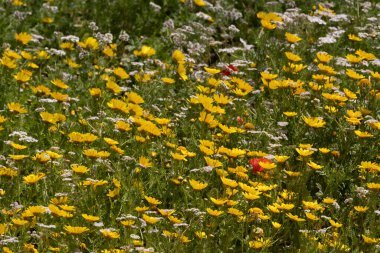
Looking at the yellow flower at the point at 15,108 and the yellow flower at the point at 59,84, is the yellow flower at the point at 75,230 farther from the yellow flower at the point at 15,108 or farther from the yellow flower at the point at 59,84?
the yellow flower at the point at 59,84

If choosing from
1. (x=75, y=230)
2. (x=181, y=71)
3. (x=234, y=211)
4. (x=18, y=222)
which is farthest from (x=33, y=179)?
(x=181, y=71)

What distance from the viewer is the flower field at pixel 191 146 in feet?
12.9

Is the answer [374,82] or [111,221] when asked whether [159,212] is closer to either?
[111,221]

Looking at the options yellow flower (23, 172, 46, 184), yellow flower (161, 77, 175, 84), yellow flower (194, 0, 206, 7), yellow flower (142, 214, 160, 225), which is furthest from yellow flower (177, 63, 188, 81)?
yellow flower (142, 214, 160, 225)

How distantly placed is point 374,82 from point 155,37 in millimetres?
2065

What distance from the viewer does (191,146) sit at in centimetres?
485

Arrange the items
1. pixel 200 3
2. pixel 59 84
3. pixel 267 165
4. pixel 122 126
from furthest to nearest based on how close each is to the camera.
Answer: pixel 200 3 → pixel 59 84 → pixel 122 126 → pixel 267 165

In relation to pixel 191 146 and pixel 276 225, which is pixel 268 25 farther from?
pixel 276 225

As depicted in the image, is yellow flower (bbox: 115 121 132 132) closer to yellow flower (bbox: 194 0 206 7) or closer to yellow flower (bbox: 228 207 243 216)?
yellow flower (bbox: 228 207 243 216)

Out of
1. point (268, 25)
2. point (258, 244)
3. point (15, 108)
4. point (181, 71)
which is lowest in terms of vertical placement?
point (258, 244)

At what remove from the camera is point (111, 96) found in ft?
19.2

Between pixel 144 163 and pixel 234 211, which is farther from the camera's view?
pixel 144 163

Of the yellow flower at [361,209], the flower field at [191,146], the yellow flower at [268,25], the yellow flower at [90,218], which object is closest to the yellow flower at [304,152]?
the flower field at [191,146]

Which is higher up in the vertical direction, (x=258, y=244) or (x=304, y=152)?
(x=304, y=152)
